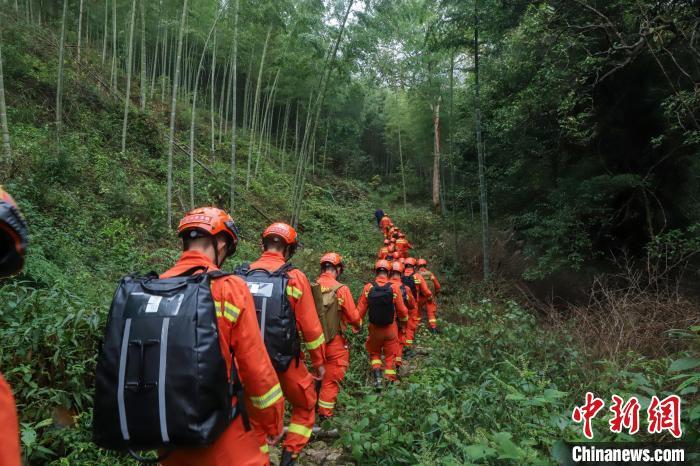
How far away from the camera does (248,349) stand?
1.64 meters

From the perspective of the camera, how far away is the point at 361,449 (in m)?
2.71

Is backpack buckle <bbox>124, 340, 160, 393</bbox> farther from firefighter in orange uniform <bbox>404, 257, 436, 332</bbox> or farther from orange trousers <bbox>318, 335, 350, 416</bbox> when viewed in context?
firefighter in orange uniform <bbox>404, 257, 436, 332</bbox>

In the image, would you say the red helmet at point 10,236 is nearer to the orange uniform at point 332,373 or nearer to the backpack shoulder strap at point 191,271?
the backpack shoulder strap at point 191,271

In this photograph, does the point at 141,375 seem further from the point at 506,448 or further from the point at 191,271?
the point at 506,448

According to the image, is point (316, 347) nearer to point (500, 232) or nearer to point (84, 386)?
point (84, 386)

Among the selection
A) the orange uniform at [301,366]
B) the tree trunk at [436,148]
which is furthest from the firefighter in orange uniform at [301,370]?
the tree trunk at [436,148]

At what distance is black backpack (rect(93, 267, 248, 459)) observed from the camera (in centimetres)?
143

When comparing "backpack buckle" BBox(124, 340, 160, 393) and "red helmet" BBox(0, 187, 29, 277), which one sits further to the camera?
"backpack buckle" BBox(124, 340, 160, 393)

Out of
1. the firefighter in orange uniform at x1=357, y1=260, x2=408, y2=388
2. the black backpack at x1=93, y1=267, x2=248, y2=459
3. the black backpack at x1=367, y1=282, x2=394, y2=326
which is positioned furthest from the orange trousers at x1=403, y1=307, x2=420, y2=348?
the black backpack at x1=93, y1=267, x2=248, y2=459

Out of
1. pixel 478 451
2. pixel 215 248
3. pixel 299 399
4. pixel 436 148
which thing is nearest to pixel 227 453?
pixel 215 248

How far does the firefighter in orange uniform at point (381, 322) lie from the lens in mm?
5242

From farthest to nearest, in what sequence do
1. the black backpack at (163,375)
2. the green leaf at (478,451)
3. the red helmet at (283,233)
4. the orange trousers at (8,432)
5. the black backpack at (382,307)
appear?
1. the black backpack at (382,307)
2. the red helmet at (283,233)
3. the green leaf at (478,451)
4. the black backpack at (163,375)
5. the orange trousers at (8,432)

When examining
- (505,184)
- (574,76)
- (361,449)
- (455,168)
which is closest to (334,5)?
(574,76)

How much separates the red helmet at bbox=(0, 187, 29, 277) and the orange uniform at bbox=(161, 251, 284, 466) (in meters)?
0.76
